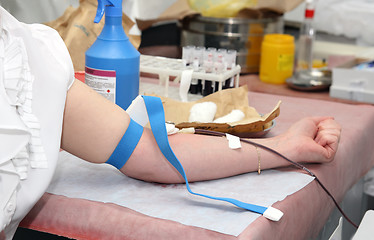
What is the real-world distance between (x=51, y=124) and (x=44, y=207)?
0.15 m

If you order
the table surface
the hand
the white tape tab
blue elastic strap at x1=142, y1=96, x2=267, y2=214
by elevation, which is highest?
blue elastic strap at x1=142, y1=96, x2=267, y2=214

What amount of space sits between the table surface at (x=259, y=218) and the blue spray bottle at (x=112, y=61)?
0.35 metres

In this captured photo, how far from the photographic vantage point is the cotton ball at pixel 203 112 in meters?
1.22

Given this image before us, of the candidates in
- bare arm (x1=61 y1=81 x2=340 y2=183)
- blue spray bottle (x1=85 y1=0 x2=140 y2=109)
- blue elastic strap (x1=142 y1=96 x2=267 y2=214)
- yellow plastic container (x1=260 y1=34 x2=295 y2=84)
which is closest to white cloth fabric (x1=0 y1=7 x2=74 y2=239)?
bare arm (x1=61 y1=81 x2=340 y2=183)

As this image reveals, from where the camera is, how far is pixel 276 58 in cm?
193

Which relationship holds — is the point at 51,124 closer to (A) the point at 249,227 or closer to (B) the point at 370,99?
(A) the point at 249,227

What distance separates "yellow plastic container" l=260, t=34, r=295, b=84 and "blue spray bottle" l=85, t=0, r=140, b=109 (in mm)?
858

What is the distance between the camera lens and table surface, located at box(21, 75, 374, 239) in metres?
0.81

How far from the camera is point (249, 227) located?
81 cm

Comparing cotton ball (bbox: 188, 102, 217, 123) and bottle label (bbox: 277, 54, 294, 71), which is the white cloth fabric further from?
bottle label (bbox: 277, 54, 294, 71)

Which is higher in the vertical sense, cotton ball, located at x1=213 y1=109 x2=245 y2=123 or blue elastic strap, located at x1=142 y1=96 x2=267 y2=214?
blue elastic strap, located at x1=142 y1=96 x2=267 y2=214

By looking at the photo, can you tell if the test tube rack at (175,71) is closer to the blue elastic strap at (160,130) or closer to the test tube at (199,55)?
the test tube at (199,55)

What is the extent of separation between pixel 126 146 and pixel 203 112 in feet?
1.11

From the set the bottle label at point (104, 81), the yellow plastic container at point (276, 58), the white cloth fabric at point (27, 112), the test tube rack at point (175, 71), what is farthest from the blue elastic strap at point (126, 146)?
the yellow plastic container at point (276, 58)
